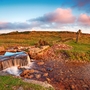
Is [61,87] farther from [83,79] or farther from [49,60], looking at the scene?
[49,60]

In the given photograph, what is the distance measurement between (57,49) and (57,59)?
3720 millimetres

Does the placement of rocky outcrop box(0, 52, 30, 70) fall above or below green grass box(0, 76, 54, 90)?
below

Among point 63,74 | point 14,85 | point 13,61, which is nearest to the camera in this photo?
point 14,85

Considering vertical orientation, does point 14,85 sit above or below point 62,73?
above

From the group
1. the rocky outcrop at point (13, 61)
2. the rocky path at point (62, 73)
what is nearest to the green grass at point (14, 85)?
the rocky path at point (62, 73)

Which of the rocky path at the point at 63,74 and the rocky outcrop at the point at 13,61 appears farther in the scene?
the rocky outcrop at the point at 13,61

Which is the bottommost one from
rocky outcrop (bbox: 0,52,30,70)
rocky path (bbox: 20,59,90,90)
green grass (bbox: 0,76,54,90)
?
rocky path (bbox: 20,59,90,90)

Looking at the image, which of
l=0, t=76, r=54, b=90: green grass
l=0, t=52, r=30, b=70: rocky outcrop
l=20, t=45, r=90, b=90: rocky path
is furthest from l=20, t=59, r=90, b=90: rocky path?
l=0, t=76, r=54, b=90: green grass

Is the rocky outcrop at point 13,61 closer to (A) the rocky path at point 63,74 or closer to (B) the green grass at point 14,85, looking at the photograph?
(A) the rocky path at point 63,74

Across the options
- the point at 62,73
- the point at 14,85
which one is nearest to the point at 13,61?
the point at 62,73

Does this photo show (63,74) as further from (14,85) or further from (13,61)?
(14,85)

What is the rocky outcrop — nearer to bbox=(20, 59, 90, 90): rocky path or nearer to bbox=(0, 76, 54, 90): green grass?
bbox=(20, 59, 90, 90): rocky path

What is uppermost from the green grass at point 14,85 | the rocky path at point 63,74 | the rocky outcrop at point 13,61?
the green grass at point 14,85

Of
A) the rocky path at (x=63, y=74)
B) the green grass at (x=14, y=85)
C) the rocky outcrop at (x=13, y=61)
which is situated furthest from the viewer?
the rocky outcrop at (x=13, y=61)
